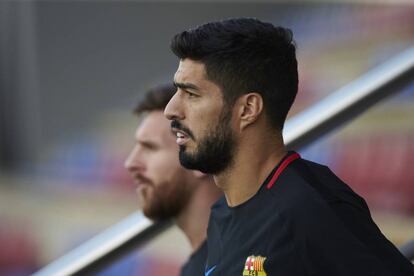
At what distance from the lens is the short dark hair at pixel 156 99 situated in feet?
5.36

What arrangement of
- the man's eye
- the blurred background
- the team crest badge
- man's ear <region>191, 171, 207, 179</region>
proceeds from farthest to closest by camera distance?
1. the blurred background
2. man's ear <region>191, 171, 207, 179</region>
3. the man's eye
4. the team crest badge

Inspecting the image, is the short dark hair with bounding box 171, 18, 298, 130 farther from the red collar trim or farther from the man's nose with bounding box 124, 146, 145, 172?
the man's nose with bounding box 124, 146, 145, 172

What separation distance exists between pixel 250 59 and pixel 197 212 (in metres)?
0.63

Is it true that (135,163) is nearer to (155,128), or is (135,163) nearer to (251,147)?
(155,128)

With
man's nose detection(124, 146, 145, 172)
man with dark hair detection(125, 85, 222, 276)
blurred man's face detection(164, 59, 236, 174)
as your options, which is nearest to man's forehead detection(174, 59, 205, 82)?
blurred man's face detection(164, 59, 236, 174)

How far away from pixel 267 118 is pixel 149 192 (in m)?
0.64

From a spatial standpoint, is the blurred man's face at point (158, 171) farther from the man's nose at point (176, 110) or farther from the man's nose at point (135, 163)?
the man's nose at point (176, 110)

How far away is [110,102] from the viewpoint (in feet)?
26.7

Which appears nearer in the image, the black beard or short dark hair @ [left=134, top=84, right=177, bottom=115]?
the black beard

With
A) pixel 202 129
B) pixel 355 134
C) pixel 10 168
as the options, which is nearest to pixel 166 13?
pixel 10 168

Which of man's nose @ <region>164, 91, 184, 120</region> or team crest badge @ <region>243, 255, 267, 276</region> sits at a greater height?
man's nose @ <region>164, 91, 184, 120</region>

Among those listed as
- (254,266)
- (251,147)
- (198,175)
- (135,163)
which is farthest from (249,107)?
(135,163)

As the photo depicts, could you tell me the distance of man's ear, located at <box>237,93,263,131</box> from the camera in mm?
974

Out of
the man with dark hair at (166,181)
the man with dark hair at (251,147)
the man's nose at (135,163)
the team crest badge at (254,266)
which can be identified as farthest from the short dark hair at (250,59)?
the man's nose at (135,163)
